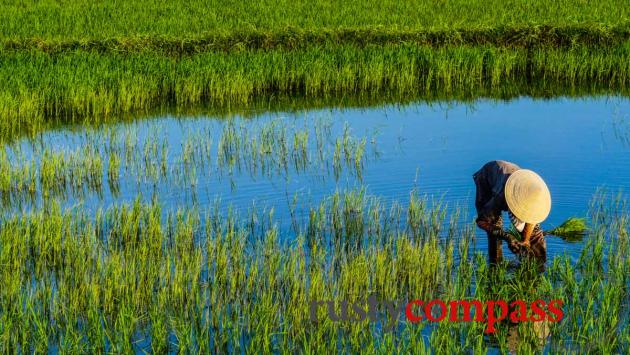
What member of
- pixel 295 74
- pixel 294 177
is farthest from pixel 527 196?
pixel 295 74

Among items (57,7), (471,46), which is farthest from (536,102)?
(57,7)

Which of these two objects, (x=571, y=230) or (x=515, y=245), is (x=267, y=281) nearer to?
(x=515, y=245)

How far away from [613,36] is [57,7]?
1009 cm

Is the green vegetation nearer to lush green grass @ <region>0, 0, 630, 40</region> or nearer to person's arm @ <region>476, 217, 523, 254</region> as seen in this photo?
person's arm @ <region>476, 217, 523, 254</region>

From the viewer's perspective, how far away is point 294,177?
27.5 feet

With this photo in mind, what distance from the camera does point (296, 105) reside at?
1165 cm

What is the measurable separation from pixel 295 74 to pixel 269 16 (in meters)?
4.59

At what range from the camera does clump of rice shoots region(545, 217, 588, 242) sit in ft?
21.0

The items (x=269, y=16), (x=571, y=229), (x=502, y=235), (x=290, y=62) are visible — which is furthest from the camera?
(x=269, y=16)

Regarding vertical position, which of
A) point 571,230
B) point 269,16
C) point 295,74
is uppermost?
point 269,16

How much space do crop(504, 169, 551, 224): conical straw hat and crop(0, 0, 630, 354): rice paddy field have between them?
1.32ft

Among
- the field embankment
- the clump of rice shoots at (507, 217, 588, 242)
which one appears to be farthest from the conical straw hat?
the field embankment

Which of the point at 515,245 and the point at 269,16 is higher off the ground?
the point at 269,16

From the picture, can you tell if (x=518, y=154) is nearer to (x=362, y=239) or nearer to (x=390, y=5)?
(x=362, y=239)
